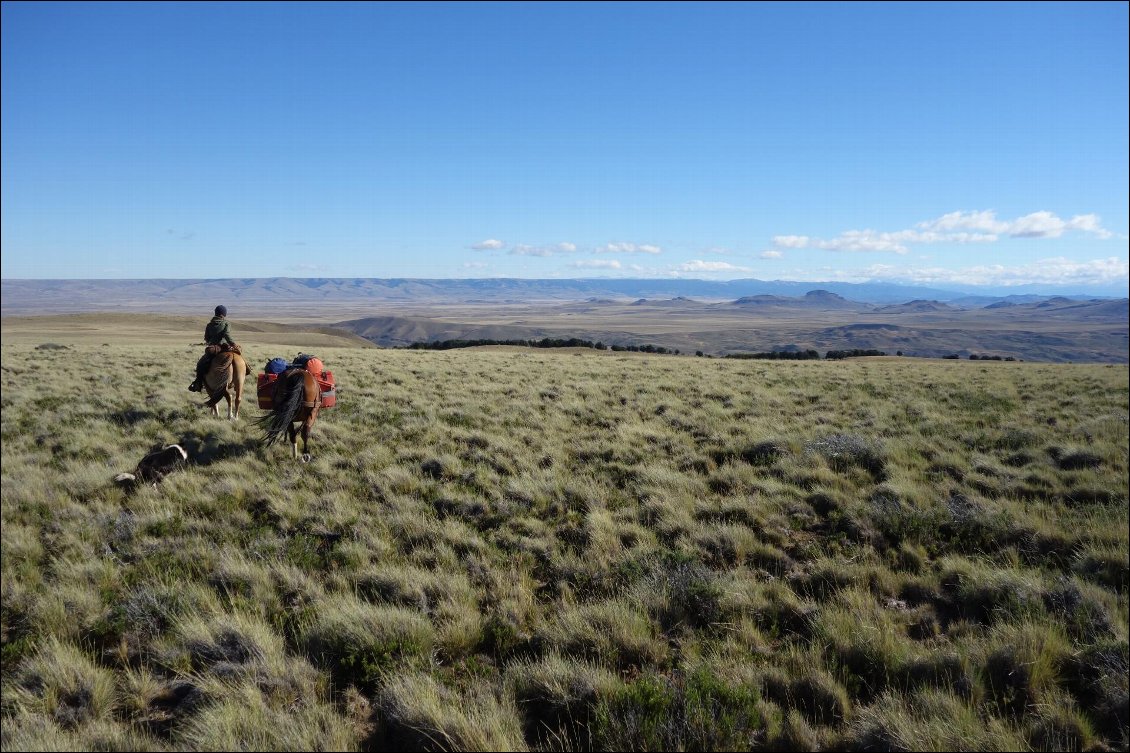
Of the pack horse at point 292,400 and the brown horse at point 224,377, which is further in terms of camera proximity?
the brown horse at point 224,377

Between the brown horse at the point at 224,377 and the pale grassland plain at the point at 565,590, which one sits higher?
the brown horse at the point at 224,377

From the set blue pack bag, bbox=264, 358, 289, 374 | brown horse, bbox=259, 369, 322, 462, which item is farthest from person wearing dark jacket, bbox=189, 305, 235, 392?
brown horse, bbox=259, 369, 322, 462

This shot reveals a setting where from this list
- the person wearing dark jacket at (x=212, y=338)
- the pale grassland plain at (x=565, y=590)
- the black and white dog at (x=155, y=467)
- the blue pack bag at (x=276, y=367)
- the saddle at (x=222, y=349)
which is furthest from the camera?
the saddle at (x=222, y=349)

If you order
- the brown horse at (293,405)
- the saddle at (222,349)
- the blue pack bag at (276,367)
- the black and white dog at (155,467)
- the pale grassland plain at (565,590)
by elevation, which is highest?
the saddle at (222,349)

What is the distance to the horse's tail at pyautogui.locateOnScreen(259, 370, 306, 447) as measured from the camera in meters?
8.64

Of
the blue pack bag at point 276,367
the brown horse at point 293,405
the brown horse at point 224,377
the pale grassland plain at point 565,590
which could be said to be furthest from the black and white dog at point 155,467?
the brown horse at point 224,377

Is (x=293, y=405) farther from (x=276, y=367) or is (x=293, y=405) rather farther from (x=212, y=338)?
(x=212, y=338)

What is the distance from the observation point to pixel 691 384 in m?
18.1

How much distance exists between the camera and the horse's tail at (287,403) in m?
8.64

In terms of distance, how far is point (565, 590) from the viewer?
16.2 feet

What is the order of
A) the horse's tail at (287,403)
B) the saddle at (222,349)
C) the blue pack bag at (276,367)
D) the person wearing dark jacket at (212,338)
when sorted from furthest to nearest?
the saddle at (222,349), the person wearing dark jacket at (212,338), the blue pack bag at (276,367), the horse's tail at (287,403)

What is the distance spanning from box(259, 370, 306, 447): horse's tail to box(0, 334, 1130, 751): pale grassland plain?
2.02 feet

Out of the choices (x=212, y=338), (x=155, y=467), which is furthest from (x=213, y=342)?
(x=155, y=467)

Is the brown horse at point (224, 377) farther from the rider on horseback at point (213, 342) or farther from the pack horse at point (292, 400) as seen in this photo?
the pack horse at point (292, 400)
